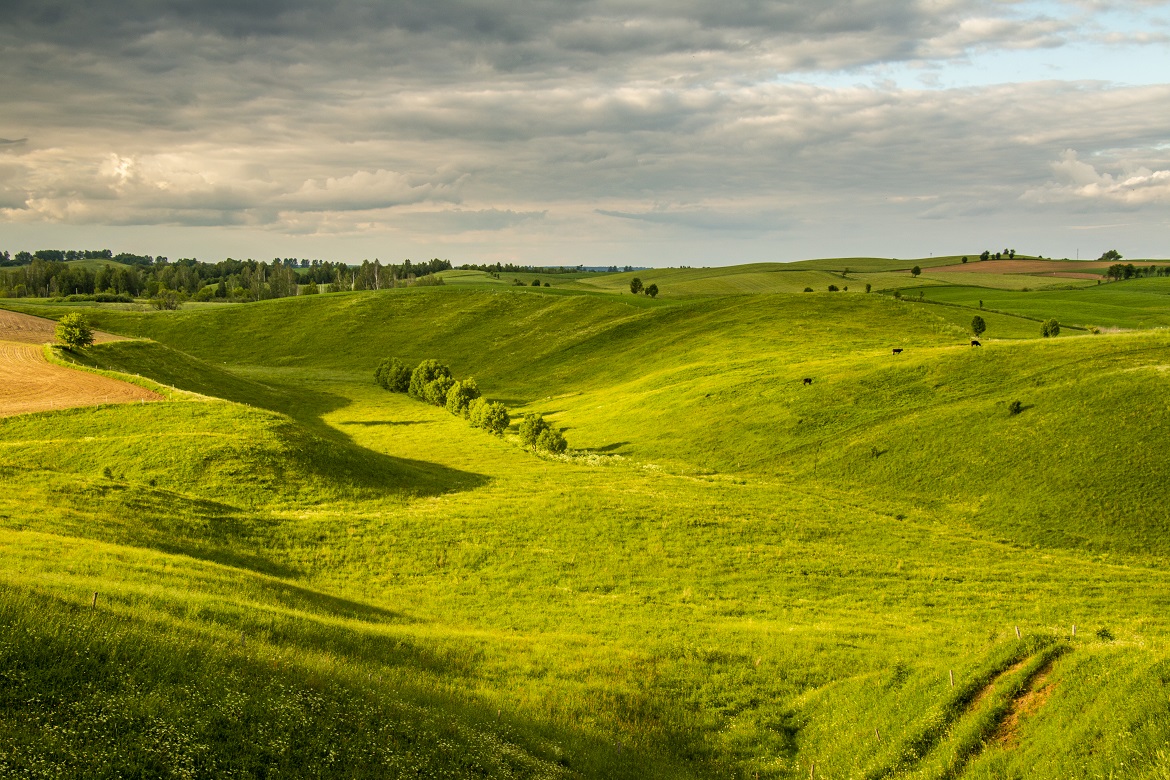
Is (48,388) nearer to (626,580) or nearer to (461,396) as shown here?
(461,396)

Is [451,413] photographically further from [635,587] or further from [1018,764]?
[1018,764]

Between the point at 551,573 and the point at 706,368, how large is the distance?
233ft

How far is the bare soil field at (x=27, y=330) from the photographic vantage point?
93000mm

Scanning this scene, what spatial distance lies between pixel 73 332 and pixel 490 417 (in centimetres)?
5096

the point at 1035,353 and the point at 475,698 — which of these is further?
the point at 1035,353

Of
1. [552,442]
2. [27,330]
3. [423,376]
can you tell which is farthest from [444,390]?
[27,330]

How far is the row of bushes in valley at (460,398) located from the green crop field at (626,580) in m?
3.07

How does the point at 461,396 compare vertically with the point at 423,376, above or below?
below

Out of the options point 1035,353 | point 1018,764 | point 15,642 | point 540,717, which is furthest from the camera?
point 1035,353

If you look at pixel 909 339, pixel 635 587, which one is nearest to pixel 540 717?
pixel 635 587

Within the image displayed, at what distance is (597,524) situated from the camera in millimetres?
45625

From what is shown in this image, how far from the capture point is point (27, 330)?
99.1m

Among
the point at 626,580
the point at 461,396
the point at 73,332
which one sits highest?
the point at 73,332

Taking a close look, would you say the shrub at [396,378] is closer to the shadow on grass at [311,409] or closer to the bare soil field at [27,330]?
the shadow on grass at [311,409]
